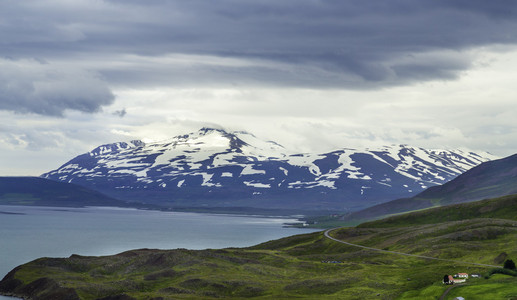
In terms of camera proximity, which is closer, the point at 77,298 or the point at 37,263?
the point at 77,298

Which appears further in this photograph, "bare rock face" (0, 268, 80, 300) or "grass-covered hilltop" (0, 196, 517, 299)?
"bare rock face" (0, 268, 80, 300)

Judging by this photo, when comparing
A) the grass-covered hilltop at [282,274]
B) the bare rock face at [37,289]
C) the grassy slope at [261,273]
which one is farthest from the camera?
the bare rock face at [37,289]

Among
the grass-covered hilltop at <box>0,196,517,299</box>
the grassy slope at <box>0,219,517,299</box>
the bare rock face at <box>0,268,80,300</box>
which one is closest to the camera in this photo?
the grass-covered hilltop at <box>0,196,517,299</box>

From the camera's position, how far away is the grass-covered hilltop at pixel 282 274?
130m

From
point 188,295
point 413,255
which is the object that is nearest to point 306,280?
point 188,295

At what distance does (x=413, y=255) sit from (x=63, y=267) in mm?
97002

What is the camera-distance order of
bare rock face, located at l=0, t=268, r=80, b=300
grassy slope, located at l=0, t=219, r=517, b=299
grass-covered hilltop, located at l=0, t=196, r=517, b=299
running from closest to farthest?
grass-covered hilltop, located at l=0, t=196, r=517, b=299 < grassy slope, located at l=0, t=219, r=517, b=299 < bare rock face, located at l=0, t=268, r=80, b=300

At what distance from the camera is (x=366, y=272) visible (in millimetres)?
154500

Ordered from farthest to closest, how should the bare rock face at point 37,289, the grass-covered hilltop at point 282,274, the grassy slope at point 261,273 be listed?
the bare rock face at point 37,289, the grassy slope at point 261,273, the grass-covered hilltop at point 282,274

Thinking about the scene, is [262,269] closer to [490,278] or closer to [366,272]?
[366,272]

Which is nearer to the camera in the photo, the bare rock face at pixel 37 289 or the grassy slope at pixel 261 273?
the grassy slope at pixel 261 273

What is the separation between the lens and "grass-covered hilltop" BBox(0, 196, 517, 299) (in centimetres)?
12975

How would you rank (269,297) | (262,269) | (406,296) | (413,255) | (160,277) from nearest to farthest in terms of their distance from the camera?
(406,296) < (269,297) < (160,277) < (262,269) < (413,255)

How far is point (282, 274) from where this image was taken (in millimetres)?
163750
